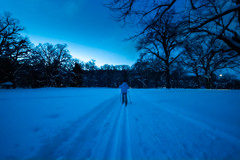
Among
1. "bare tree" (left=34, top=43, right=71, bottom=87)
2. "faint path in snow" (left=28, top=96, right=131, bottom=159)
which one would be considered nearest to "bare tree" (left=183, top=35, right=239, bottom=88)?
"faint path in snow" (left=28, top=96, right=131, bottom=159)

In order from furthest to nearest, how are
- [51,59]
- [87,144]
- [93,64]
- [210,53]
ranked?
[93,64] → [51,59] → [210,53] → [87,144]

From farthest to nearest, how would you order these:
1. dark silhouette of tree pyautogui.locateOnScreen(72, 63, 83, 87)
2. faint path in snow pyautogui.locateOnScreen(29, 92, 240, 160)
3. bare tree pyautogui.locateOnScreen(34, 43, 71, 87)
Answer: dark silhouette of tree pyautogui.locateOnScreen(72, 63, 83, 87), bare tree pyautogui.locateOnScreen(34, 43, 71, 87), faint path in snow pyautogui.locateOnScreen(29, 92, 240, 160)

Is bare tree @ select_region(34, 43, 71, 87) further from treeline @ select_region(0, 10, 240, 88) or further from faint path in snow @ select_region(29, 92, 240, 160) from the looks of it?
faint path in snow @ select_region(29, 92, 240, 160)

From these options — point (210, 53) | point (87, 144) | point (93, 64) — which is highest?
point (93, 64)

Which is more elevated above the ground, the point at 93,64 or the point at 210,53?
the point at 93,64

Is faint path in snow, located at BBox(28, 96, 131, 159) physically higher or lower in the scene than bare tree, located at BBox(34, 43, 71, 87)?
lower

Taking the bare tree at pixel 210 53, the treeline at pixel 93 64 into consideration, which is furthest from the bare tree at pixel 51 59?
the bare tree at pixel 210 53

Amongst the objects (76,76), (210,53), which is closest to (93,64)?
(76,76)

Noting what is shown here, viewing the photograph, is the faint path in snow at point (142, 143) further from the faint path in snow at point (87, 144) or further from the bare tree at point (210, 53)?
the bare tree at point (210, 53)

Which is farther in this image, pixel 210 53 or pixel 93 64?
pixel 93 64

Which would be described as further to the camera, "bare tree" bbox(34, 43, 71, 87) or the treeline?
"bare tree" bbox(34, 43, 71, 87)

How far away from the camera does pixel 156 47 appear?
16.7 metres

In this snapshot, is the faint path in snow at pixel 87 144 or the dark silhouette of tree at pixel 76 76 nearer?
the faint path in snow at pixel 87 144

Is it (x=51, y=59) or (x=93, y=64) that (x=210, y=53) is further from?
(x=93, y=64)
